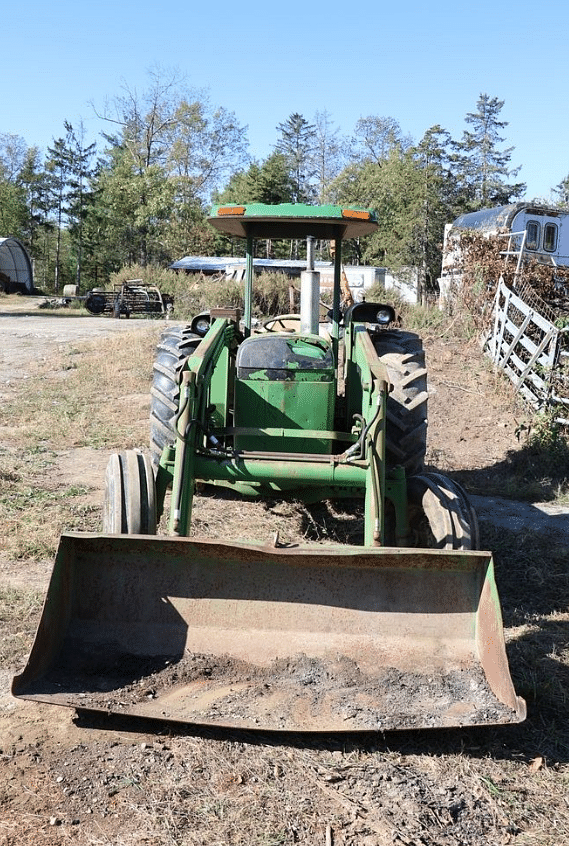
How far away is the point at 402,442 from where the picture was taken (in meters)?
5.49

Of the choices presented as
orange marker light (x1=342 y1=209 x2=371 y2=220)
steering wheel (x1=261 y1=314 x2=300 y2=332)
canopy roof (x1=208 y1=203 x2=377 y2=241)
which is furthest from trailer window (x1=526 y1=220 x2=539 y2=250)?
orange marker light (x1=342 y1=209 x2=371 y2=220)

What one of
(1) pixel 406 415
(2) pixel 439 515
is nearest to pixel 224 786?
(2) pixel 439 515

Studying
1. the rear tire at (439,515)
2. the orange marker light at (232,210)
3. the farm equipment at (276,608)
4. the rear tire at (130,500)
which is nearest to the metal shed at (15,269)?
the orange marker light at (232,210)

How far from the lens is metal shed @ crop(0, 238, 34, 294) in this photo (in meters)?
38.8

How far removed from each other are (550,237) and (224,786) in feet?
69.1

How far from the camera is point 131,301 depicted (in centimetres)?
2839

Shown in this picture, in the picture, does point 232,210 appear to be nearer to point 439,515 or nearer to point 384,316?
point 384,316

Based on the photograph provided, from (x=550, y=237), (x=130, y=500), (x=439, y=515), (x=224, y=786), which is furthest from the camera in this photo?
(x=550, y=237)

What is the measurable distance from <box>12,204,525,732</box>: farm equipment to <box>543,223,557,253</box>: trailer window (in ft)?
60.2

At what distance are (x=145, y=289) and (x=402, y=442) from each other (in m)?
24.3

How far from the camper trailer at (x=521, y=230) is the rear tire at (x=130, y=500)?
1487 cm

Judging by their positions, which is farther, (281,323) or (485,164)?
(485,164)

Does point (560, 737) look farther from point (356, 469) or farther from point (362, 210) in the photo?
point (362, 210)

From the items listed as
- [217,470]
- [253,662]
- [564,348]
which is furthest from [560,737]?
[564,348]
